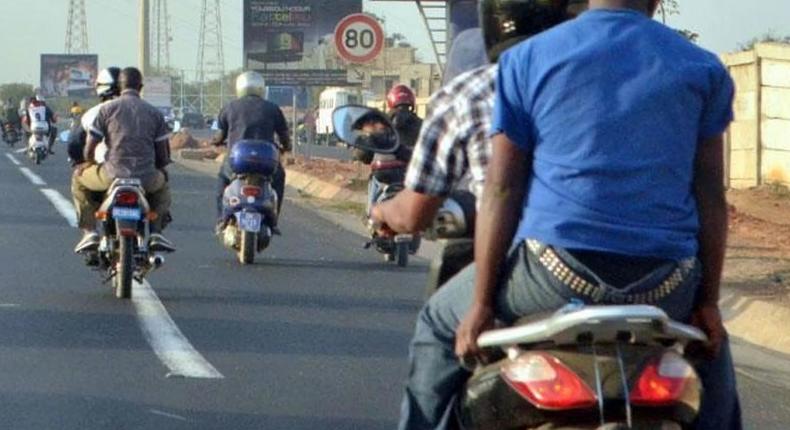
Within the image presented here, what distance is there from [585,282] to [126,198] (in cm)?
920

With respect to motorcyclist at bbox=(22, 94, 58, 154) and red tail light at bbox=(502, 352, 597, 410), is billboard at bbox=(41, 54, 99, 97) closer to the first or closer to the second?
motorcyclist at bbox=(22, 94, 58, 154)

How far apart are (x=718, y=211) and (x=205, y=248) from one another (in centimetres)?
1368

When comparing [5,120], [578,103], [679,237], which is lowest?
[5,120]

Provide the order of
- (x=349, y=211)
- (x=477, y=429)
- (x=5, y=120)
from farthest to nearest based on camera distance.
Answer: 1. (x=5, y=120)
2. (x=349, y=211)
3. (x=477, y=429)

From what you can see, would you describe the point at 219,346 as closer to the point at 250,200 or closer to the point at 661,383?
the point at 250,200

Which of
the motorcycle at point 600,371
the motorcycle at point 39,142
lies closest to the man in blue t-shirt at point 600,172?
the motorcycle at point 600,371

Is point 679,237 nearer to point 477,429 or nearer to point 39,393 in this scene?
point 477,429

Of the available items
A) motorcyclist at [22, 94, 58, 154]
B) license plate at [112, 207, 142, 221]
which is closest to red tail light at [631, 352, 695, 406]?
license plate at [112, 207, 142, 221]

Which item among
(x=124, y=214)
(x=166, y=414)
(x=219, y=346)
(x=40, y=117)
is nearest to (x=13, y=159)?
(x=40, y=117)

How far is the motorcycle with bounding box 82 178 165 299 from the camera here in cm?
1298

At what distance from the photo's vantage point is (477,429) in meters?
4.41

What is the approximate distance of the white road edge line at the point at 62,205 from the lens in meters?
21.8

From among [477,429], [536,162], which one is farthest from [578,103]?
[477,429]

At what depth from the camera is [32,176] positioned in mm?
33844
